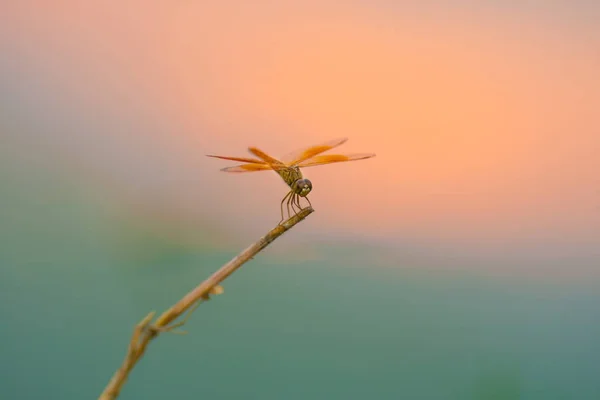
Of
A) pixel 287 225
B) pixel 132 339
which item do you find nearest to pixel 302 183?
pixel 287 225

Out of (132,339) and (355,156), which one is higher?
(355,156)

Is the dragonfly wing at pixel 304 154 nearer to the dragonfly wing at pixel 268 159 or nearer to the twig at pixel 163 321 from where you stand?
the dragonfly wing at pixel 268 159

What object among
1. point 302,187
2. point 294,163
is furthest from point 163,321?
point 294,163

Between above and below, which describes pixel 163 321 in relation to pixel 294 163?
below

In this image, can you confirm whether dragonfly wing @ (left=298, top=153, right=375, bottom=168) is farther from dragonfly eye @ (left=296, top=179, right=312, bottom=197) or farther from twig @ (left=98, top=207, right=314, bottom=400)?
twig @ (left=98, top=207, right=314, bottom=400)

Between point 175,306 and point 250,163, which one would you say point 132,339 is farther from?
point 250,163

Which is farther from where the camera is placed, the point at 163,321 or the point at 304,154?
the point at 304,154

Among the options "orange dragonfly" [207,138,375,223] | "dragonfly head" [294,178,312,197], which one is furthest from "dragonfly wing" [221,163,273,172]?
"dragonfly head" [294,178,312,197]

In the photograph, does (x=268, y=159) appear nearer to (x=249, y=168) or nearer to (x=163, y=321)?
(x=249, y=168)
